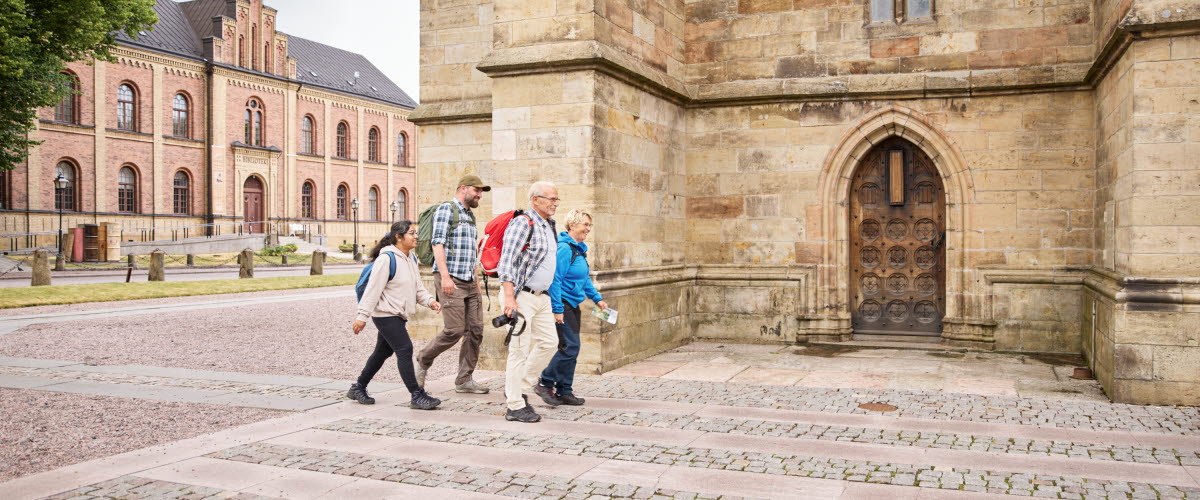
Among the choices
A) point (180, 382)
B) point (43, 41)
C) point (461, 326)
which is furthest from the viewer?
point (43, 41)

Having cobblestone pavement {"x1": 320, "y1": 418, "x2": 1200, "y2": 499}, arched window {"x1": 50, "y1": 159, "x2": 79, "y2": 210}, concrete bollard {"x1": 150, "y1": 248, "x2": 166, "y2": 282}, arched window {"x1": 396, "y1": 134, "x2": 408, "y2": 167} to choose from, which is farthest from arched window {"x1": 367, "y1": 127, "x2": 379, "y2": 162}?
cobblestone pavement {"x1": 320, "y1": 418, "x2": 1200, "y2": 499}

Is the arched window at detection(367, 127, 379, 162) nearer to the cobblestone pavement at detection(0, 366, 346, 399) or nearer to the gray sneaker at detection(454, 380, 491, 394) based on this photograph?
the cobblestone pavement at detection(0, 366, 346, 399)

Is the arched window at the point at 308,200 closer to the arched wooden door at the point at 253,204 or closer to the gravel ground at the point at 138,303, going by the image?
the arched wooden door at the point at 253,204

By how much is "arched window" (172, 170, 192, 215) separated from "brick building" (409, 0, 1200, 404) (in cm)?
3761

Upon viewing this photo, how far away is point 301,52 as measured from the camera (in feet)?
180

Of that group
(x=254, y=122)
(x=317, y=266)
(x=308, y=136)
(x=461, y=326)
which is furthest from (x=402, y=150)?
(x=461, y=326)

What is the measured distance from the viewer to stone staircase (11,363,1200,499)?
15.2ft

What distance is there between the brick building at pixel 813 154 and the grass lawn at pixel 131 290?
411 inches

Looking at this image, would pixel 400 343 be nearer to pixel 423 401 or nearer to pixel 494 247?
pixel 423 401

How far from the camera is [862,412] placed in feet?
22.0

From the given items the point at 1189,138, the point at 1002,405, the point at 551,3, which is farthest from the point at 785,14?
the point at 1002,405

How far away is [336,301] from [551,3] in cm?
1241

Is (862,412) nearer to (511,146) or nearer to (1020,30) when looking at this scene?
(511,146)

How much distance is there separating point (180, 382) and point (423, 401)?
9.96 ft
